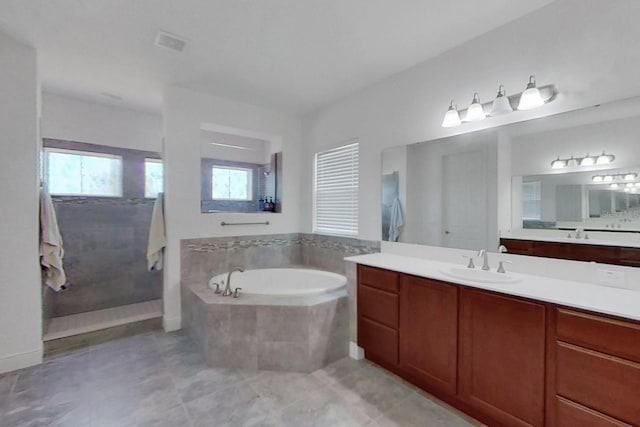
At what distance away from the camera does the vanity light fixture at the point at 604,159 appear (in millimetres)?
1754

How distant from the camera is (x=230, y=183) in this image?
4.55 meters

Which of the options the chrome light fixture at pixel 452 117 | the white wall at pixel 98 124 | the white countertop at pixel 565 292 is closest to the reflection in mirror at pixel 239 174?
the white wall at pixel 98 124

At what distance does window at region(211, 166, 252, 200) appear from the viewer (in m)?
4.42

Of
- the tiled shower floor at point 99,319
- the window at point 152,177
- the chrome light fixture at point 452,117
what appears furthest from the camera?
the window at point 152,177

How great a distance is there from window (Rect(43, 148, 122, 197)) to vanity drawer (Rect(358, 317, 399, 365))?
366 cm

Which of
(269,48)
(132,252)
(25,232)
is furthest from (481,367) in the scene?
(132,252)

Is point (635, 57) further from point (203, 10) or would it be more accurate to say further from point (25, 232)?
point (25, 232)

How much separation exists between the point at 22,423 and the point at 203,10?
9.38 feet

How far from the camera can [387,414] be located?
187 centimetres

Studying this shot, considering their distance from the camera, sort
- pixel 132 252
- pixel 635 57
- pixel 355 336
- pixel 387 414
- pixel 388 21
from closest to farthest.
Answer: pixel 635 57 < pixel 387 414 < pixel 388 21 < pixel 355 336 < pixel 132 252

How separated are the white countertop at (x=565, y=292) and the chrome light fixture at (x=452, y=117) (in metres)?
1.16

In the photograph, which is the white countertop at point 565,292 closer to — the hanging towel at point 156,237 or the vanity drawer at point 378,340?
the vanity drawer at point 378,340

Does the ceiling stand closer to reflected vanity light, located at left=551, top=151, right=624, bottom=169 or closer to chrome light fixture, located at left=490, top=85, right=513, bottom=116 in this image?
chrome light fixture, located at left=490, top=85, right=513, bottom=116

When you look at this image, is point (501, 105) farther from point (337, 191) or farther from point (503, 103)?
point (337, 191)
